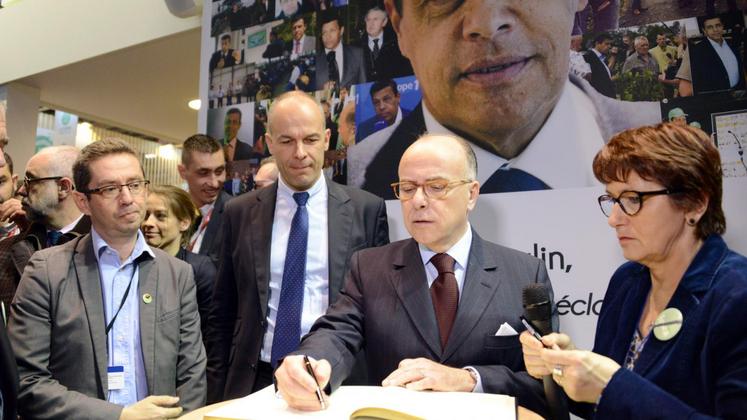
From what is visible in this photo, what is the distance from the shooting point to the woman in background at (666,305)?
1219mm

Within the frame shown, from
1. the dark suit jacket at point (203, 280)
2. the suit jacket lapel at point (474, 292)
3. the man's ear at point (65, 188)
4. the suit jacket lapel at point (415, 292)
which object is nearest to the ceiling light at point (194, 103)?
the man's ear at point (65, 188)

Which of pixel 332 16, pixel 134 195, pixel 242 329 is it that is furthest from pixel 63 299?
pixel 332 16

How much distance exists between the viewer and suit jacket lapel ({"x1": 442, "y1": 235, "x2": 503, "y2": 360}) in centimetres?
181

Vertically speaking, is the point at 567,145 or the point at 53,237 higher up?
the point at 567,145

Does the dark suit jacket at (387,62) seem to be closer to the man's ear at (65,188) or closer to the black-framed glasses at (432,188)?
the black-framed glasses at (432,188)

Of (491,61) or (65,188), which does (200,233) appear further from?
(491,61)

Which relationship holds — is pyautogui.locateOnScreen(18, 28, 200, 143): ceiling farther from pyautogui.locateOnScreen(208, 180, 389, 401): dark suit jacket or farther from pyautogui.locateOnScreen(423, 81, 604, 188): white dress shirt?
pyautogui.locateOnScreen(423, 81, 604, 188): white dress shirt

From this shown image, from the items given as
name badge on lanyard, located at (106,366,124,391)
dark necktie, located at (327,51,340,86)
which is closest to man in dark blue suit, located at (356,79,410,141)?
dark necktie, located at (327,51,340,86)

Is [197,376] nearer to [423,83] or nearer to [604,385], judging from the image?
[604,385]

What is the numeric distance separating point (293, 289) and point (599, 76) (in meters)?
1.93

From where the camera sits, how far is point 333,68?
12.6 feet

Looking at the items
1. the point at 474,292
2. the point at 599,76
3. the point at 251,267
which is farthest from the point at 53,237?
the point at 599,76

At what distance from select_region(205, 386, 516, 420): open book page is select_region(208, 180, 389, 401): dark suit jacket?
1047 mm

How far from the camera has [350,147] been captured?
147 inches
